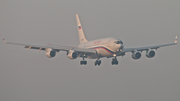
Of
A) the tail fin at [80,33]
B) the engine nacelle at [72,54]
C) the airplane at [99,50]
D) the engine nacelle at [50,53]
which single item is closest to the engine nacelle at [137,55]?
the airplane at [99,50]

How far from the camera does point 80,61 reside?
86875mm

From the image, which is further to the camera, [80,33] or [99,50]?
[80,33]

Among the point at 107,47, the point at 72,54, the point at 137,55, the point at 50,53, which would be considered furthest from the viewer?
the point at 137,55

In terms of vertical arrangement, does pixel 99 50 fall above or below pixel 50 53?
above

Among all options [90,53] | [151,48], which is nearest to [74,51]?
[90,53]

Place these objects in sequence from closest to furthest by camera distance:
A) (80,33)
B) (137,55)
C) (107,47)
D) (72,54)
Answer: (72,54) < (107,47) < (137,55) < (80,33)

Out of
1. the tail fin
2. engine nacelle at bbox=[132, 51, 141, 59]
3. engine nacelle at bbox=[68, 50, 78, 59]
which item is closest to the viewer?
engine nacelle at bbox=[68, 50, 78, 59]

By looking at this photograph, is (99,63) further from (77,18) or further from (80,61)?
(77,18)

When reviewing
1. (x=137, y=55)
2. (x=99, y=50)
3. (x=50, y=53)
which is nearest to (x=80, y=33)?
(x=99, y=50)

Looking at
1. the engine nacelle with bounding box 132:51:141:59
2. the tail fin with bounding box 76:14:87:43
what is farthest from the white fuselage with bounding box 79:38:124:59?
the tail fin with bounding box 76:14:87:43

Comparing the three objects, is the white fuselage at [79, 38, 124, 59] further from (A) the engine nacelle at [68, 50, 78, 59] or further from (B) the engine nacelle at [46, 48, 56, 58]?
(B) the engine nacelle at [46, 48, 56, 58]

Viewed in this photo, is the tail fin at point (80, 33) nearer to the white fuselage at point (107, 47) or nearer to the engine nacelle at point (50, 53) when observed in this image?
the white fuselage at point (107, 47)

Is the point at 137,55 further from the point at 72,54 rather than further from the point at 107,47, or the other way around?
the point at 72,54

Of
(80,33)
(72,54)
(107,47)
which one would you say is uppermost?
(80,33)
